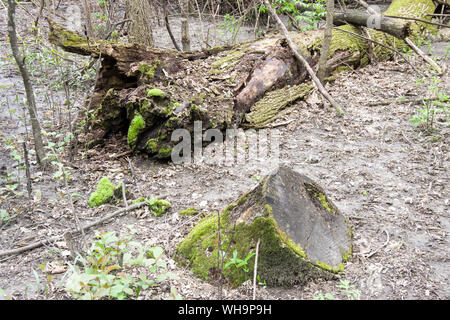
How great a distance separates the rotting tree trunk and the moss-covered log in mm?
2247

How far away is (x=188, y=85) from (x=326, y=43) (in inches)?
98.8

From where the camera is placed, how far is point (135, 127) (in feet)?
16.1

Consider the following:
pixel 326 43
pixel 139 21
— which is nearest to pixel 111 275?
pixel 326 43

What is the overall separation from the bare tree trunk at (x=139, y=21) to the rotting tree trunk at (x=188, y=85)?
5.54 feet

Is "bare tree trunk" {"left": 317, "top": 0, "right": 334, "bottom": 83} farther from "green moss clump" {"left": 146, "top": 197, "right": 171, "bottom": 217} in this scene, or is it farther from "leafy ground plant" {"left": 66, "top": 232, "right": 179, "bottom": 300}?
"leafy ground plant" {"left": 66, "top": 232, "right": 179, "bottom": 300}

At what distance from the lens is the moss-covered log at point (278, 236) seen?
257 centimetres

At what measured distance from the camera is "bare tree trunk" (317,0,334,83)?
5768 millimetres

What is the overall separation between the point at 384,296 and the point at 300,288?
0.58m

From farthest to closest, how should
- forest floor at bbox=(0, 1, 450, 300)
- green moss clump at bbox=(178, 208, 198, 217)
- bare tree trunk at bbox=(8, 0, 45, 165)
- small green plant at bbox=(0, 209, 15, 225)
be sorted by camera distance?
bare tree trunk at bbox=(8, 0, 45, 165), green moss clump at bbox=(178, 208, 198, 217), small green plant at bbox=(0, 209, 15, 225), forest floor at bbox=(0, 1, 450, 300)

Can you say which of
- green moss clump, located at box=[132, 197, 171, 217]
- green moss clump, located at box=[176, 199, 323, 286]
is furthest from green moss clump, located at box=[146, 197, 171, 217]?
green moss clump, located at box=[176, 199, 323, 286]

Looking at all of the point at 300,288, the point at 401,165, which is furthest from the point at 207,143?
the point at 300,288

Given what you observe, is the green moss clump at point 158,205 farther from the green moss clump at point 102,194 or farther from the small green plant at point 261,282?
the small green plant at point 261,282

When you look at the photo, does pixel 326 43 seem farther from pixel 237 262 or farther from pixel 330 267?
pixel 237 262

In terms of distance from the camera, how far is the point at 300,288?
256cm
